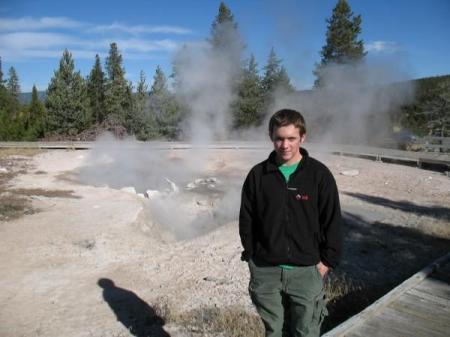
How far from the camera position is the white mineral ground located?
19.1 feet

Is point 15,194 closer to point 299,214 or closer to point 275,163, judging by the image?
point 275,163

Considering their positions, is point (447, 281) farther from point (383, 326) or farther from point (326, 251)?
point (326, 251)

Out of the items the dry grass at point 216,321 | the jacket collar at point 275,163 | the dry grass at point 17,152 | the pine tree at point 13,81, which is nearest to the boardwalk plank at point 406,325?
the dry grass at point 216,321

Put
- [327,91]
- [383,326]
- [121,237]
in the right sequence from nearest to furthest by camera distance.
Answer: [383,326]
[121,237]
[327,91]

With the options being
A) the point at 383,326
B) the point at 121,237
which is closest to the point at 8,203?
the point at 121,237

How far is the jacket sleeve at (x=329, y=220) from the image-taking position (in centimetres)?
271

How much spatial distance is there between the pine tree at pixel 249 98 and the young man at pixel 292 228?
13567 millimetres

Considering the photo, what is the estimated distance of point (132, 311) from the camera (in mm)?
5758

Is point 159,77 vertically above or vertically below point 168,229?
above

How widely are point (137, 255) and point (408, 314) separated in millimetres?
4995

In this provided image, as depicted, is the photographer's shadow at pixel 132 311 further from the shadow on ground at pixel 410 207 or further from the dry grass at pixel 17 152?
the dry grass at pixel 17 152

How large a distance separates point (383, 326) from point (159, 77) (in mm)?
16102

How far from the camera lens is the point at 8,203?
11.0 meters

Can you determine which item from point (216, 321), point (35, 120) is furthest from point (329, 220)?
point (35, 120)
